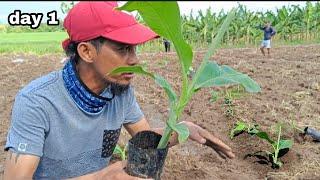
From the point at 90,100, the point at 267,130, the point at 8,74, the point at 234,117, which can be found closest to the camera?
the point at 90,100

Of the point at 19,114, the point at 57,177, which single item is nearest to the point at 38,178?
the point at 57,177

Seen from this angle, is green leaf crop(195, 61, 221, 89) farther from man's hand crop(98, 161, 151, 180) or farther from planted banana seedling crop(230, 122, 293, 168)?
planted banana seedling crop(230, 122, 293, 168)

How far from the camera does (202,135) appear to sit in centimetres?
226

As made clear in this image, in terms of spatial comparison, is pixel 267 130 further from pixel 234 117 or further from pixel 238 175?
pixel 238 175

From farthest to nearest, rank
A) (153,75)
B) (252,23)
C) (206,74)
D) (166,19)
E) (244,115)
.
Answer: (252,23)
(244,115)
(206,74)
(153,75)
(166,19)

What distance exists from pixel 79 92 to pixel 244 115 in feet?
11.1

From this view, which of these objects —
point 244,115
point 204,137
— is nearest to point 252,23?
point 244,115

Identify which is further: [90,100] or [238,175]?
[238,175]

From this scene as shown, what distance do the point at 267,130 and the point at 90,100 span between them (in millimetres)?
2915

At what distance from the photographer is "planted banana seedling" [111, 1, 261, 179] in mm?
1694

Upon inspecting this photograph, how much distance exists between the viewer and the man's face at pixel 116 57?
204 cm

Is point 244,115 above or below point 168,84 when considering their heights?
below

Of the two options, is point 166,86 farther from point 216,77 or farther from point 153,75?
point 216,77

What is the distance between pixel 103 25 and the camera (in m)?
2.02
